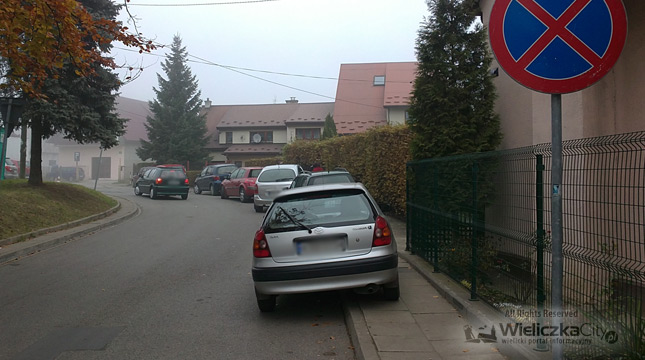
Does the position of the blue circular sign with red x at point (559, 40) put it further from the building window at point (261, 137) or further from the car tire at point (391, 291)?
the building window at point (261, 137)

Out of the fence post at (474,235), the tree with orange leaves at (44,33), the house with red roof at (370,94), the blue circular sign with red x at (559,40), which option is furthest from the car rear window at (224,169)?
the blue circular sign with red x at (559,40)

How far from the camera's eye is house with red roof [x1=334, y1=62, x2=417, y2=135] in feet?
126

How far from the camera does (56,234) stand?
12.7 m

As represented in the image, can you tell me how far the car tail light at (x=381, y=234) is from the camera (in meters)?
6.02

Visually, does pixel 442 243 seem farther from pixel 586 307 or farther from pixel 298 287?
pixel 586 307

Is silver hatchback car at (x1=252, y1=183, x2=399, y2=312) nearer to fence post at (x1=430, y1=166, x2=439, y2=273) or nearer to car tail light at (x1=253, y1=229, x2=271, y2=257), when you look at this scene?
car tail light at (x1=253, y1=229, x2=271, y2=257)

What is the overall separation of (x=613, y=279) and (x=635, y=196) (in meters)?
0.67

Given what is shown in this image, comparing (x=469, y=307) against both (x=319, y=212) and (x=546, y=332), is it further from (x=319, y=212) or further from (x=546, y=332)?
(x=319, y=212)

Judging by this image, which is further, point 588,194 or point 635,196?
point 588,194

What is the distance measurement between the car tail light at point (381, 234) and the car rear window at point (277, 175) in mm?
13447

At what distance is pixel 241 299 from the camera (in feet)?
23.2

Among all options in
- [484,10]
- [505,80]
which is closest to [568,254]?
[505,80]

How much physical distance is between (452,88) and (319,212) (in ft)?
16.1

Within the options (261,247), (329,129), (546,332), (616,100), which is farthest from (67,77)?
(329,129)
